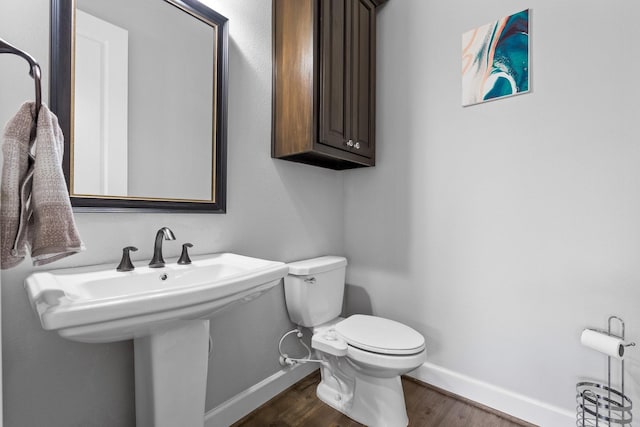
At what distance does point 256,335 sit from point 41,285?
0.97 m

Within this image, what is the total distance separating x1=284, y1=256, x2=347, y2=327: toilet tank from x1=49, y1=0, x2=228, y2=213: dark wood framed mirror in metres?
0.54

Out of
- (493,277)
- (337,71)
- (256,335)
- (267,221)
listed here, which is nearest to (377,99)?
(337,71)

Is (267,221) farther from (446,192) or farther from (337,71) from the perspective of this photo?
(446,192)

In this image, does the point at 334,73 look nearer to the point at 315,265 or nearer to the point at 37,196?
the point at 315,265

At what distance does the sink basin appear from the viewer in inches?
24.6

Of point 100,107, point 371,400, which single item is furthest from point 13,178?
point 371,400

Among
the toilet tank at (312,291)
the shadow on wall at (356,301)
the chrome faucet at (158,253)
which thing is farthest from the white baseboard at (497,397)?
the chrome faucet at (158,253)

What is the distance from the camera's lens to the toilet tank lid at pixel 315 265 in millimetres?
1561

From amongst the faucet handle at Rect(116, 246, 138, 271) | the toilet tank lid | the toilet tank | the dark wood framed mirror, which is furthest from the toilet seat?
the faucet handle at Rect(116, 246, 138, 271)

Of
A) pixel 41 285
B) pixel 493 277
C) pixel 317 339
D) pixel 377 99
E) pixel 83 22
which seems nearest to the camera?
pixel 41 285

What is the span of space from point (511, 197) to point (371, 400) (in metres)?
1.21

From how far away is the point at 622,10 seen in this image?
1228mm

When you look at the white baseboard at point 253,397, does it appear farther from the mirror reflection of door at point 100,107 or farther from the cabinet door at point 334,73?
the cabinet door at point 334,73

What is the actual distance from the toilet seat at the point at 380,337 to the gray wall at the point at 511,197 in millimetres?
378
